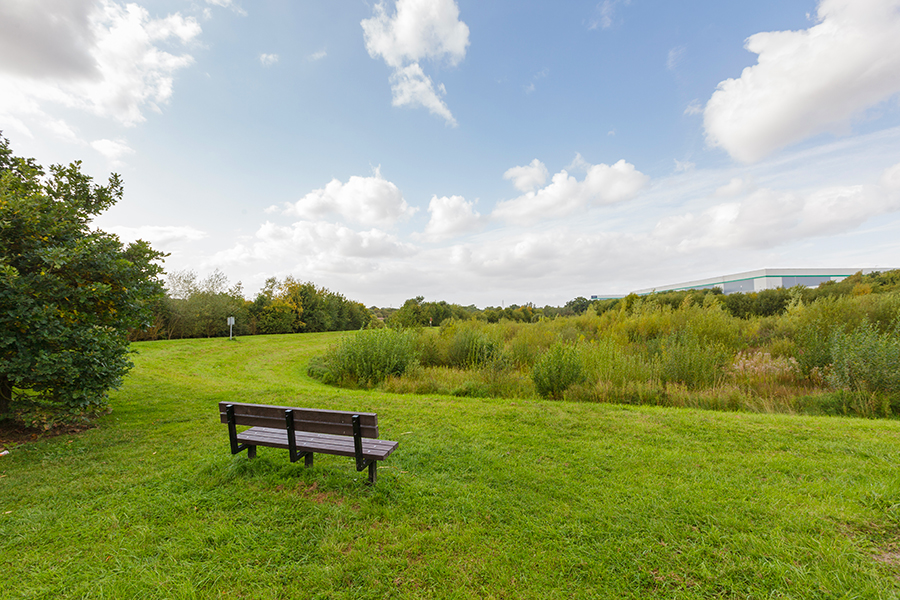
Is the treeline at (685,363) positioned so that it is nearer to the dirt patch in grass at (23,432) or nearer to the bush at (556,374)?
the bush at (556,374)

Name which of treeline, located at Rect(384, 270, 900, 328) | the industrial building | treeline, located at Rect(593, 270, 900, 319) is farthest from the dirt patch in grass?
the industrial building

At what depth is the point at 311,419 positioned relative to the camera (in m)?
3.64

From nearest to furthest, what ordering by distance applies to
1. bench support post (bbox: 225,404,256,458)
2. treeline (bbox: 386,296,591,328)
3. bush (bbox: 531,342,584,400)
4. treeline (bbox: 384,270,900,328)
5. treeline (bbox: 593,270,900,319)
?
bench support post (bbox: 225,404,256,458)
bush (bbox: 531,342,584,400)
treeline (bbox: 384,270,900,328)
treeline (bbox: 593,270,900,319)
treeline (bbox: 386,296,591,328)

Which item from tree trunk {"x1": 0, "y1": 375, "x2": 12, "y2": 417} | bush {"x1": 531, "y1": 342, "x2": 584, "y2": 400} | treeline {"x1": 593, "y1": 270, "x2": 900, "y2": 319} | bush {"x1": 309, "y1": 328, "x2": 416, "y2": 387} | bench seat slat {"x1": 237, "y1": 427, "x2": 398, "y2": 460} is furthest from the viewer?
treeline {"x1": 593, "y1": 270, "x2": 900, "y2": 319}

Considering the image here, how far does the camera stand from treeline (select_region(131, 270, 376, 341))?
21.9 meters

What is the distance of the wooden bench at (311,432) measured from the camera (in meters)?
3.47

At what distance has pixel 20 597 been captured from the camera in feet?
7.67

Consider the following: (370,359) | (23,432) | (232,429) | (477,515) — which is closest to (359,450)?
(477,515)

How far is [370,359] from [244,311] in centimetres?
2100

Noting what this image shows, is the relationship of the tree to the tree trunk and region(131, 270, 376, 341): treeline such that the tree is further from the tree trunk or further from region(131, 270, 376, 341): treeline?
region(131, 270, 376, 341): treeline

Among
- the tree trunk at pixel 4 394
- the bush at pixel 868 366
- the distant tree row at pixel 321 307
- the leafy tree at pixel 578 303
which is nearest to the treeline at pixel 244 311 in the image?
the distant tree row at pixel 321 307

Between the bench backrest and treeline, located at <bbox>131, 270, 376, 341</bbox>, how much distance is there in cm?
1626

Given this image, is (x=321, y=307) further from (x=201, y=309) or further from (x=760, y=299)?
(x=760, y=299)

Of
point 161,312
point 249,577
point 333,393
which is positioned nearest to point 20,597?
point 249,577
